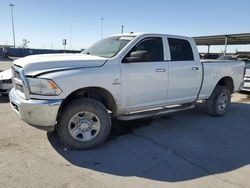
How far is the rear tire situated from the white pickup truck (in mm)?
633

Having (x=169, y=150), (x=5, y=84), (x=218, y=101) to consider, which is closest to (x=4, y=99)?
(x=5, y=84)

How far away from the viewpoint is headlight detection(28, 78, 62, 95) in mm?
3848

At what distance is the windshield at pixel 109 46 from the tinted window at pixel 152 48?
25 centimetres

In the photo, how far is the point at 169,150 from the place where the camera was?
4.47 metres

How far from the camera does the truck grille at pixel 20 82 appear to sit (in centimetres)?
392

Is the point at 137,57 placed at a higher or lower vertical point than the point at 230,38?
lower

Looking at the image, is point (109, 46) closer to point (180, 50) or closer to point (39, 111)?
point (180, 50)

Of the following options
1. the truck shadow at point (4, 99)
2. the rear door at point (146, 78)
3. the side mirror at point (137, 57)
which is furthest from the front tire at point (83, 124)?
the truck shadow at point (4, 99)

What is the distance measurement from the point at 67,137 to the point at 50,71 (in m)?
1.15

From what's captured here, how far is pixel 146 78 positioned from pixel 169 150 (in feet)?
4.72

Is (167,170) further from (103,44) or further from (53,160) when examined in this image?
(103,44)

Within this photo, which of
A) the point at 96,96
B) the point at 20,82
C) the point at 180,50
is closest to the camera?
the point at 20,82

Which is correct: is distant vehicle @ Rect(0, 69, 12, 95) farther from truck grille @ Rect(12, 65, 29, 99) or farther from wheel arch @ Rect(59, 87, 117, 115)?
wheel arch @ Rect(59, 87, 117, 115)

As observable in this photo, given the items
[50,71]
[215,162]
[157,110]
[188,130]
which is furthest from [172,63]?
[50,71]
